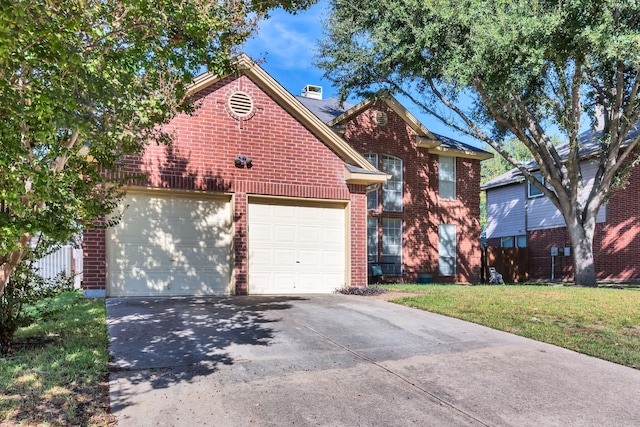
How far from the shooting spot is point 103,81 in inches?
145

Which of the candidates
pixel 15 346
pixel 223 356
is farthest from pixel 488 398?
pixel 15 346

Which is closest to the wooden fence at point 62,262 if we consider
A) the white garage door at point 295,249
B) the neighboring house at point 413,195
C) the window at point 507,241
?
the white garage door at point 295,249

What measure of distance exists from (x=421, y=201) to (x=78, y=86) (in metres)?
15.7

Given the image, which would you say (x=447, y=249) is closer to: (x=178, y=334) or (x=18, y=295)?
(x=178, y=334)

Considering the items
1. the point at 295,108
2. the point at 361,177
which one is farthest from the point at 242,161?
the point at 361,177

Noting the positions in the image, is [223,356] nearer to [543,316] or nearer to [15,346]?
[15,346]

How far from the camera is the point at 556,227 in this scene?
2275cm

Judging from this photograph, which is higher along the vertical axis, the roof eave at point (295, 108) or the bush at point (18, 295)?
the roof eave at point (295, 108)

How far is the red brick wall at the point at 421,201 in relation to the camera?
17.2 metres

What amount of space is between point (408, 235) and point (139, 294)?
10965mm

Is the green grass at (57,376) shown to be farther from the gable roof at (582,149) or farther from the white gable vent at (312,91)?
the white gable vent at (312,91)

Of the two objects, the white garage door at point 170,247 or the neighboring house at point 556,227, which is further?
the neighboring house at point 556,227

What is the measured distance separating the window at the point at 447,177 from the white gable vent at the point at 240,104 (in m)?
10.4

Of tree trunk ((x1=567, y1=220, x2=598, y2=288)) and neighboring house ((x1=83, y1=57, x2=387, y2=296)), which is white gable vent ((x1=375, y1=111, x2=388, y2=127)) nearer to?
neighboring house ((x1=83, y1=57, x2=387, y2=296))
